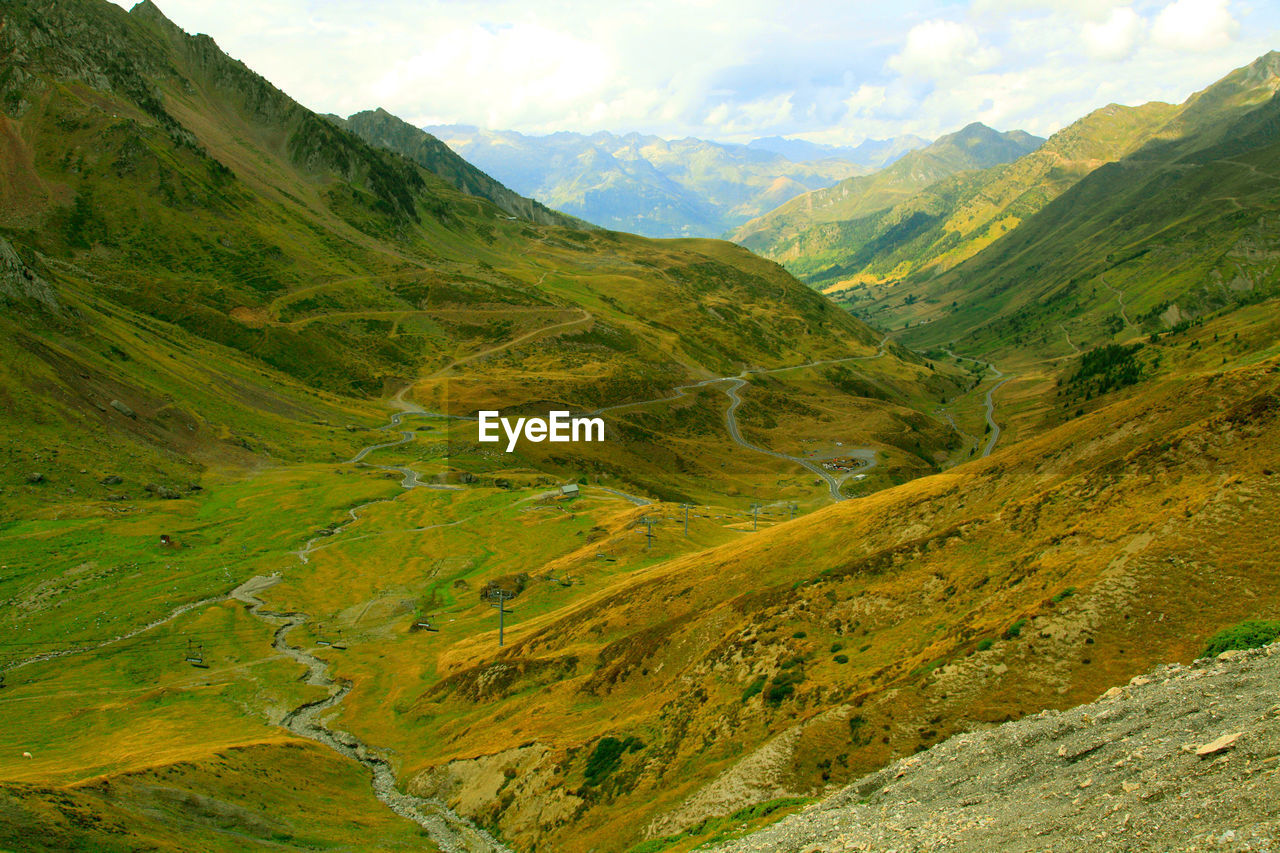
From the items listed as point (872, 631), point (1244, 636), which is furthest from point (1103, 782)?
point (872, 631)

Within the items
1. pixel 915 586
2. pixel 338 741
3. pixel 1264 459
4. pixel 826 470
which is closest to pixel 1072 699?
pixel 915 586

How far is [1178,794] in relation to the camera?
19.8 m

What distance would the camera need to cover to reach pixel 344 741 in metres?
63.3

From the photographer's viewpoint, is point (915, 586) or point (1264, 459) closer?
point (1264, 459)

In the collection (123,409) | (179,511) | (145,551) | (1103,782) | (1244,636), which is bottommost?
(145,551)

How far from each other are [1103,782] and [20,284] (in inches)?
6856

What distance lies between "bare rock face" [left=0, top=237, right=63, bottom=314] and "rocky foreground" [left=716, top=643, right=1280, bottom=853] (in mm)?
161430

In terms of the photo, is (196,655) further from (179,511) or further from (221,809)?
(179,511)

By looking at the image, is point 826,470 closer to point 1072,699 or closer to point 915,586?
point 915,586

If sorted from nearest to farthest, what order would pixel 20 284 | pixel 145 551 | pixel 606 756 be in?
pixel 606 756, pixel 145 551, pixel 20 284

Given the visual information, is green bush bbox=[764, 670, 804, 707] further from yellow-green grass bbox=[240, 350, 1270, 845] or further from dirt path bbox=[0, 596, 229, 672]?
dirt path bbox=[0, 596, 229, 672]

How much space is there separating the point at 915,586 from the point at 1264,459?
18197mm

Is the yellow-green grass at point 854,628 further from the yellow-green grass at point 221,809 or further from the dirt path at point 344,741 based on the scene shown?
the yellow-green grass at point 221,809

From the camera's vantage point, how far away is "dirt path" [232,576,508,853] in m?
46.5
